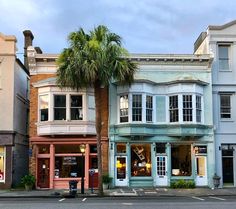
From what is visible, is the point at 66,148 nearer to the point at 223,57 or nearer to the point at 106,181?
the point at 106,181

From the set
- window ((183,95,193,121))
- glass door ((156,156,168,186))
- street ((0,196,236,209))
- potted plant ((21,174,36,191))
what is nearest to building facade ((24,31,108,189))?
potted plant ((21,174,36,191))

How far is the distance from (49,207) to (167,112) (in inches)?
628

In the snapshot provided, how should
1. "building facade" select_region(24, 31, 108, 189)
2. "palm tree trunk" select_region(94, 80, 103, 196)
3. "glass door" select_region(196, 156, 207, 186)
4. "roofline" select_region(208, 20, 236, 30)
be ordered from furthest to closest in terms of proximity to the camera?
"roofline" select_region(208, 20, 236, 30) < "glass door" select_region(196, 156, 207, 186) < "building facade" select_region(24, 31, 108, 189) < "palm tree trunk" select_region(94, 80, 103, 196)

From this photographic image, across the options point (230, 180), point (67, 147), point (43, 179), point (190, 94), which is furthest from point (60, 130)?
point (230, 180)

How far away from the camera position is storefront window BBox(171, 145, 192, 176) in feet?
107

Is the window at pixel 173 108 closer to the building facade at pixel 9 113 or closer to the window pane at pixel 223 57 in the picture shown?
the window pane at pixel 223 57

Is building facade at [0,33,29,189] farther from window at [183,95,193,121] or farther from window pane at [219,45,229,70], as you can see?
window pane at [219,45,229,70]

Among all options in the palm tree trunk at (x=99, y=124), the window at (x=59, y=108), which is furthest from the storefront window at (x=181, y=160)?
the window at (x=59, y=108)

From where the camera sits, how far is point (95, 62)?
2734 centimetres

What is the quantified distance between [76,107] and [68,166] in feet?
13.3

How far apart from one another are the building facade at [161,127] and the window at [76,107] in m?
2.15

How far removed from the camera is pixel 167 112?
32656 millimetres

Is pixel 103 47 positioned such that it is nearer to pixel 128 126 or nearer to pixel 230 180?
pixel 128 126

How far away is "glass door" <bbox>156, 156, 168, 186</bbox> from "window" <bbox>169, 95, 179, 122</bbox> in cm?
277
